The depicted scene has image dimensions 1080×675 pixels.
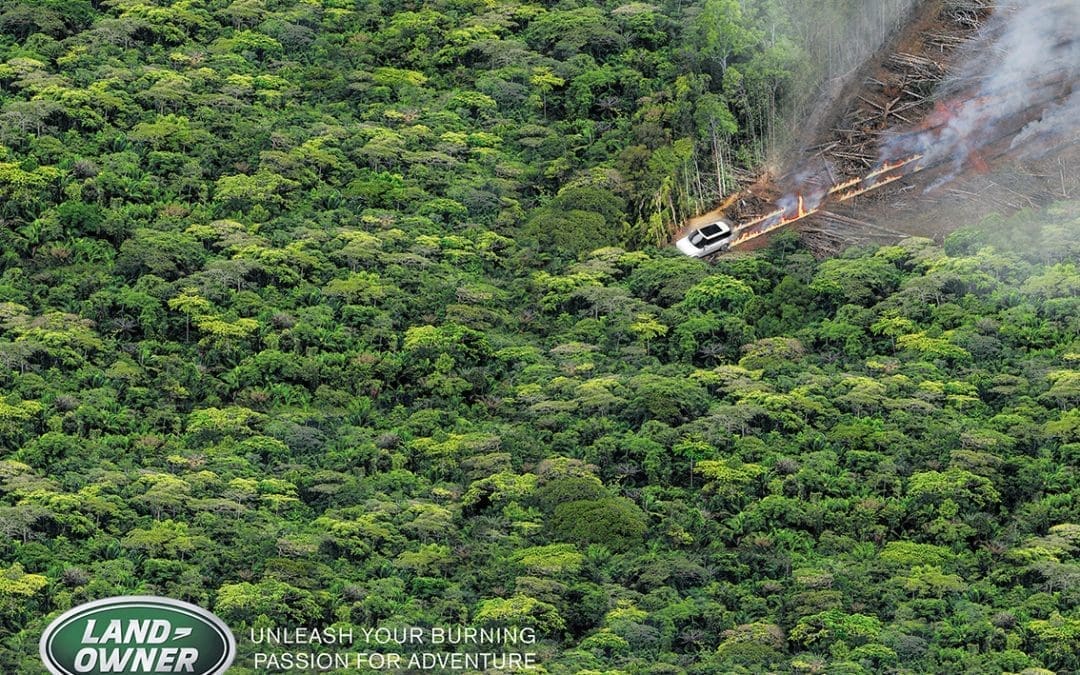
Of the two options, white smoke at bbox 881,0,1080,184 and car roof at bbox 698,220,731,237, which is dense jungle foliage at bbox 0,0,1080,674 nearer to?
Result: car roof at bbox 698,220,731,237

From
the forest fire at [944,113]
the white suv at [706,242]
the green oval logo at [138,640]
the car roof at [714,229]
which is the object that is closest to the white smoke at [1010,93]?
the forest fire at [944,113]

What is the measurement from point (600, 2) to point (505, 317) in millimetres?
26268

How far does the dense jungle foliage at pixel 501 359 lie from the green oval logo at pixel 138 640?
3.01m

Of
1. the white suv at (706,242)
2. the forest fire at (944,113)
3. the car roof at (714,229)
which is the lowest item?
the white suv at (706,242)

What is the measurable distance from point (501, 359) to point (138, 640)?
3149cm

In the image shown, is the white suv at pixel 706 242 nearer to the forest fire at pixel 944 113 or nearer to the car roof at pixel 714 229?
the car roof at pixel 714 229

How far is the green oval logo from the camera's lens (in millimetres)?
148000

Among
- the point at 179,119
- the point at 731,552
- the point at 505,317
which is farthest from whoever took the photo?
the point at 179,119

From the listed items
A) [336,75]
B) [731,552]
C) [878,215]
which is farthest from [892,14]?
[731,552]

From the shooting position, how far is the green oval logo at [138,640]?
148000 millimetres

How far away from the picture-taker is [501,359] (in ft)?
575

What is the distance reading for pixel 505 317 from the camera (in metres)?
178

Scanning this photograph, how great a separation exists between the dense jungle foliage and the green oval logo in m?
3.01

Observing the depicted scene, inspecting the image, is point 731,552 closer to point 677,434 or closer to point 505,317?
point 677,434
